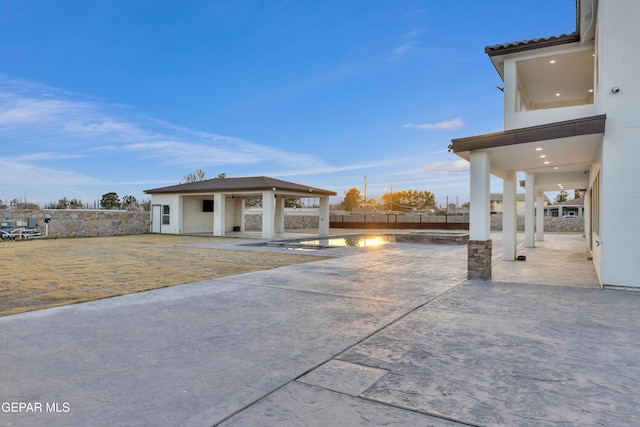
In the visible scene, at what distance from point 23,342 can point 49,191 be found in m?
32.7

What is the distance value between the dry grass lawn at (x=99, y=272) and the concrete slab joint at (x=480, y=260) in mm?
5266

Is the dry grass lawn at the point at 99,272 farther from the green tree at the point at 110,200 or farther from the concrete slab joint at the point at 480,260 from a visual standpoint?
the green tree at the point at 110,200

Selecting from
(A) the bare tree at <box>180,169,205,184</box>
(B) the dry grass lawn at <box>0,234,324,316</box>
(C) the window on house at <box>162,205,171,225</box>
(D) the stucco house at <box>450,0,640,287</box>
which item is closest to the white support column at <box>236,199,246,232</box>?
(C) the window on house at <box>162,205,171,225</box>

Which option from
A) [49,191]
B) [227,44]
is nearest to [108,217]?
[49,191]

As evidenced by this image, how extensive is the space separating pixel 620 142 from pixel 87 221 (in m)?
25.9

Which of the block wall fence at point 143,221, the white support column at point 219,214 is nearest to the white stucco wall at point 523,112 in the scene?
the white support column at point 219,214

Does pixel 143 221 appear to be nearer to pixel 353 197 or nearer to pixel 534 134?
pixel 534 134

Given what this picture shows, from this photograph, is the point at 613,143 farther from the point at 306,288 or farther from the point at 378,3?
the point at 378,3

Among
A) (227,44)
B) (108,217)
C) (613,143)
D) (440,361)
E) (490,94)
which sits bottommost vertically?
(440,361)

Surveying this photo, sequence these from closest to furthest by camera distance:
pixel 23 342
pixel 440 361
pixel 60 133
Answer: pixel 440 361
pixel 23 342
pixel 60 133

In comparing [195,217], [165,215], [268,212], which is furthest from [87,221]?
[268,212]

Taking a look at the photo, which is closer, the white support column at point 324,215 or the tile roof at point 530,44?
the tile roof at point 530,44

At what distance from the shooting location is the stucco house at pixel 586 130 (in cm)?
746

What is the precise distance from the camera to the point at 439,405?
2.76 m
